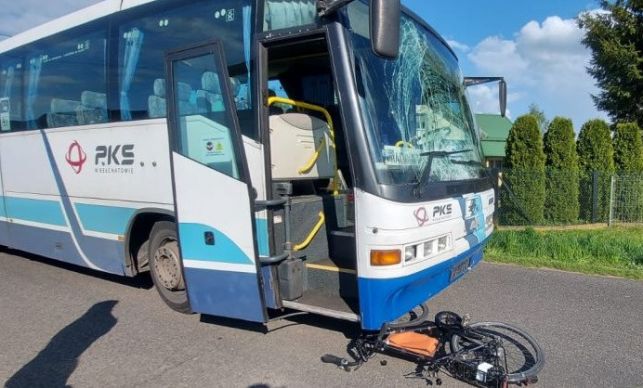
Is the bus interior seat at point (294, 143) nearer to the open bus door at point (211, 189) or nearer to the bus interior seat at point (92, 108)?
the open bus door at point (211, 189)

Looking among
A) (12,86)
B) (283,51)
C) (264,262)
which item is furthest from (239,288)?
(12,86)

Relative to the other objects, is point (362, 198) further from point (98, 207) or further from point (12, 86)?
point (12, 86)

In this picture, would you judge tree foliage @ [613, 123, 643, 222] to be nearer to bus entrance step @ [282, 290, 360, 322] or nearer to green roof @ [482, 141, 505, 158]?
bus entrance step @ [282, 290, 360, 322]

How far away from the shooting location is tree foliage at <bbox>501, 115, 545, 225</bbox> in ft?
37.3

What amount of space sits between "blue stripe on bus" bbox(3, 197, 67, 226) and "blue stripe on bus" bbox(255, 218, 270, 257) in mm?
3515

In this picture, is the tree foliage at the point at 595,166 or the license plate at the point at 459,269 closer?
the license plate at the point at 459,269

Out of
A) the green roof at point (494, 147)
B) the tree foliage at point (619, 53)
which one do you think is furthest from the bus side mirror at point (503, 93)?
the green roof at point (494, 147)

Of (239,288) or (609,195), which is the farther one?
(609,195)

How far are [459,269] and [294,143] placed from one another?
1.98 meters

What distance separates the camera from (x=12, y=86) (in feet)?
23.2

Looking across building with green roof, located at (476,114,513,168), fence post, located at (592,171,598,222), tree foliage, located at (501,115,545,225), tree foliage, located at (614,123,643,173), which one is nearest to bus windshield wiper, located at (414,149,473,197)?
tree foliage, located at (501,115,545,225)

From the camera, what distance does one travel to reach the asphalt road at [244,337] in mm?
3805

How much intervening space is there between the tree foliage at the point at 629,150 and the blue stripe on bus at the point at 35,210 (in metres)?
12.8

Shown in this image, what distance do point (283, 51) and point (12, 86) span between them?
4804mm
